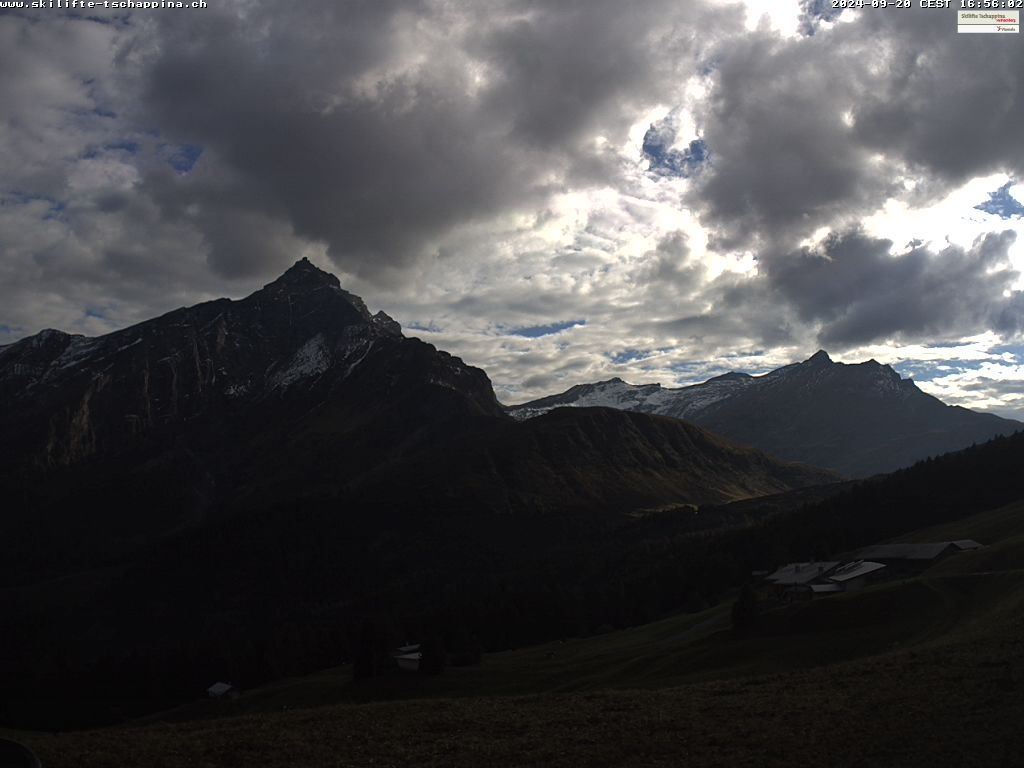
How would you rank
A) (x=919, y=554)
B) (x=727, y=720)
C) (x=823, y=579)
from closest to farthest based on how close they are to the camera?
(x=727, y=720) < (x=823, y=579) < (x=919, y=554)

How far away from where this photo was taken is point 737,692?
144 ft

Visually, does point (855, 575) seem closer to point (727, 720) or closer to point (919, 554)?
point (919, 554)

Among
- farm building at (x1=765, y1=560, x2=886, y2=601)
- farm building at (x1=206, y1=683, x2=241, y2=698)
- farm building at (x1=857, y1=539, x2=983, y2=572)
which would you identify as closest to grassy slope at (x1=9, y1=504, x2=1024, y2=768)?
farm building at (x1=765, y1=560, x2=886, y2=601)

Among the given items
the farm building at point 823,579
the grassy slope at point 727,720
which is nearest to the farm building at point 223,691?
the grassy slope at point 727,720

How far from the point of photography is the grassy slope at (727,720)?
1228 inches

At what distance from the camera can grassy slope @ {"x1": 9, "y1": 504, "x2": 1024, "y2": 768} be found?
31188mm

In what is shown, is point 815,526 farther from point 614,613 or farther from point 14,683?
point 14,683

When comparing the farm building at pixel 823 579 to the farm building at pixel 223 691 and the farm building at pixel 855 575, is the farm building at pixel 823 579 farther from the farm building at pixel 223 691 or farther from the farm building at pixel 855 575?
the farm building at pixel 223 691

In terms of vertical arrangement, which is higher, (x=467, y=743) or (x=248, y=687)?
(x=467, y=743)

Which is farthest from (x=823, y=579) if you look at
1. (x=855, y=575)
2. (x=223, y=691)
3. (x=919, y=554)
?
(x=223, y=691)

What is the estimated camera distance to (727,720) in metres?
36.7

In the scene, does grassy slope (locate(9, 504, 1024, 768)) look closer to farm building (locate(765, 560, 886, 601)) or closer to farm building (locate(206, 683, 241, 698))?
farm building (locate(765, 560, 886, 601))

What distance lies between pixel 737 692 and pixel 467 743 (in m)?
16.9

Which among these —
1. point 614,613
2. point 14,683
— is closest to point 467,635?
point 614,613
